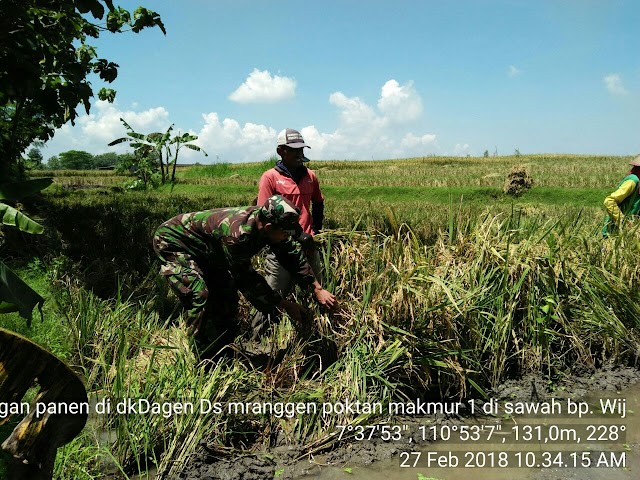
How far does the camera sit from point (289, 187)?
159 inches

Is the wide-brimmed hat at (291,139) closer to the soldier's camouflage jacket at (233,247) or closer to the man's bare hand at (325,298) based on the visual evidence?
the soldier's camouflage jacket at (233,247)

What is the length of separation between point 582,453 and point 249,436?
2163 millimetres

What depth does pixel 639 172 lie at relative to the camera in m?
4.98

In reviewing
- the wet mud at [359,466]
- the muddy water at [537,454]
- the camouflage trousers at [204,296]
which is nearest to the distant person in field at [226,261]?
the camouflage trousers at [204,296]

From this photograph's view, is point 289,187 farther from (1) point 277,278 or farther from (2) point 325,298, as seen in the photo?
(2) point 325,298

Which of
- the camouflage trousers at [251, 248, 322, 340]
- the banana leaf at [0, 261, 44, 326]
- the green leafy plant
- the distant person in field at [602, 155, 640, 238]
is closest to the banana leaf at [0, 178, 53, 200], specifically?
the green leafy plant

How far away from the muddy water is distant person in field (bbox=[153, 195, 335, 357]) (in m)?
1.16

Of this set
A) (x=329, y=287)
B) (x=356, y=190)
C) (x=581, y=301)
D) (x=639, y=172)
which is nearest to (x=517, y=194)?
(x=356, y=190)

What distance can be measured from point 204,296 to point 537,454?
245 cm

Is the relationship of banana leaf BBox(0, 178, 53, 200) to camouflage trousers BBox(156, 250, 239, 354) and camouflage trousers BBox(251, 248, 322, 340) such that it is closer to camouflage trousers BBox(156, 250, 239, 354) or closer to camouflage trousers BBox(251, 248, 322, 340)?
camouflage trousers BBox(156, 250, 239, 354)

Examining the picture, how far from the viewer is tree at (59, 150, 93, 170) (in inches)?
2933

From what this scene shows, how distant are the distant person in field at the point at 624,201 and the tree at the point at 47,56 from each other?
4.83 meters

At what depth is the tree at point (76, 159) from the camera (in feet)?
244

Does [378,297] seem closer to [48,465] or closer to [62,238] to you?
[48,465]
